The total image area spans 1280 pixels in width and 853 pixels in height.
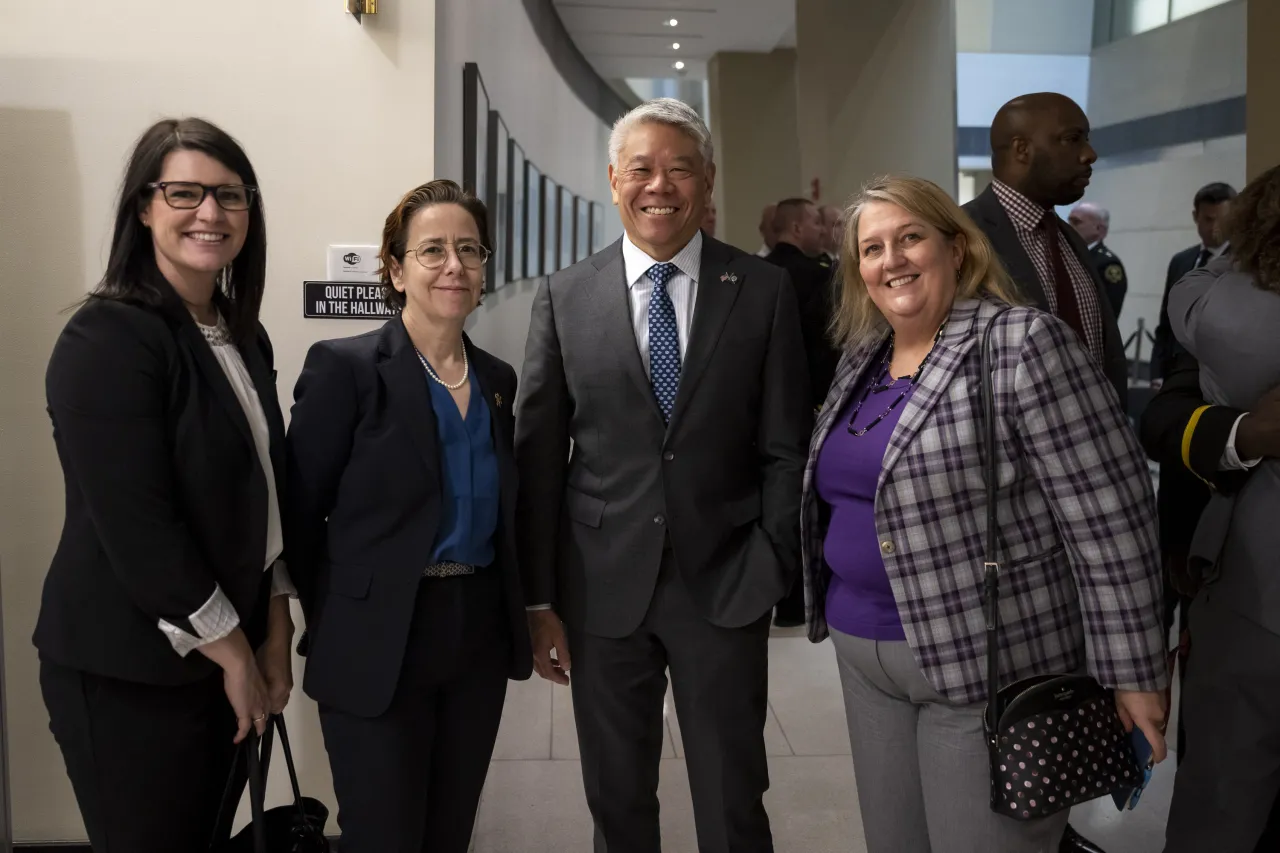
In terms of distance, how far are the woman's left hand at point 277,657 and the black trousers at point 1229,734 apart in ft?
6.08

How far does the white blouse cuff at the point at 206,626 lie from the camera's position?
1648 millimetres

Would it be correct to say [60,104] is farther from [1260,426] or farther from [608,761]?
[1260,426]

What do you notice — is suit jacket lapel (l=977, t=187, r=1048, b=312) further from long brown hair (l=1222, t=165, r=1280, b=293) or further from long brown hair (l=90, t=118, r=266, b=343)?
long brown hair (l=90, t=118, r=266, b=343)

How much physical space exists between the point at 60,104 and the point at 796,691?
11.0 feet

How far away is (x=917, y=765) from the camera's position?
1.79 meters

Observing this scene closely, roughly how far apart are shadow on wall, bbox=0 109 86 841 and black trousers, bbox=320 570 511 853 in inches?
52.8

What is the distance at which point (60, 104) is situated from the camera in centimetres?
261

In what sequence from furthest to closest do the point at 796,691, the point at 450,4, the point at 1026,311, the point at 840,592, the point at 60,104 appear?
the point at 796,691 < the point at 450,4 < the point at 60,104 < the point at 840,592 < the point at 1026,311

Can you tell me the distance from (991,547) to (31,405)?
247 centimetres

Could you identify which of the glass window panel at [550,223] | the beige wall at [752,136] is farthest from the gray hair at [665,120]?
the beige wall at [752,136]

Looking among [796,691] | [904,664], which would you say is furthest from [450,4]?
[796,691]

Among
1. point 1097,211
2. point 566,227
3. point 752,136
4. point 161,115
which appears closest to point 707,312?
point 161,115

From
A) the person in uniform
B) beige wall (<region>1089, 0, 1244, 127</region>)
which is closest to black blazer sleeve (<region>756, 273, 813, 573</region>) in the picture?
the person in uniform

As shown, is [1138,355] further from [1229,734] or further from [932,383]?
[932,383]
